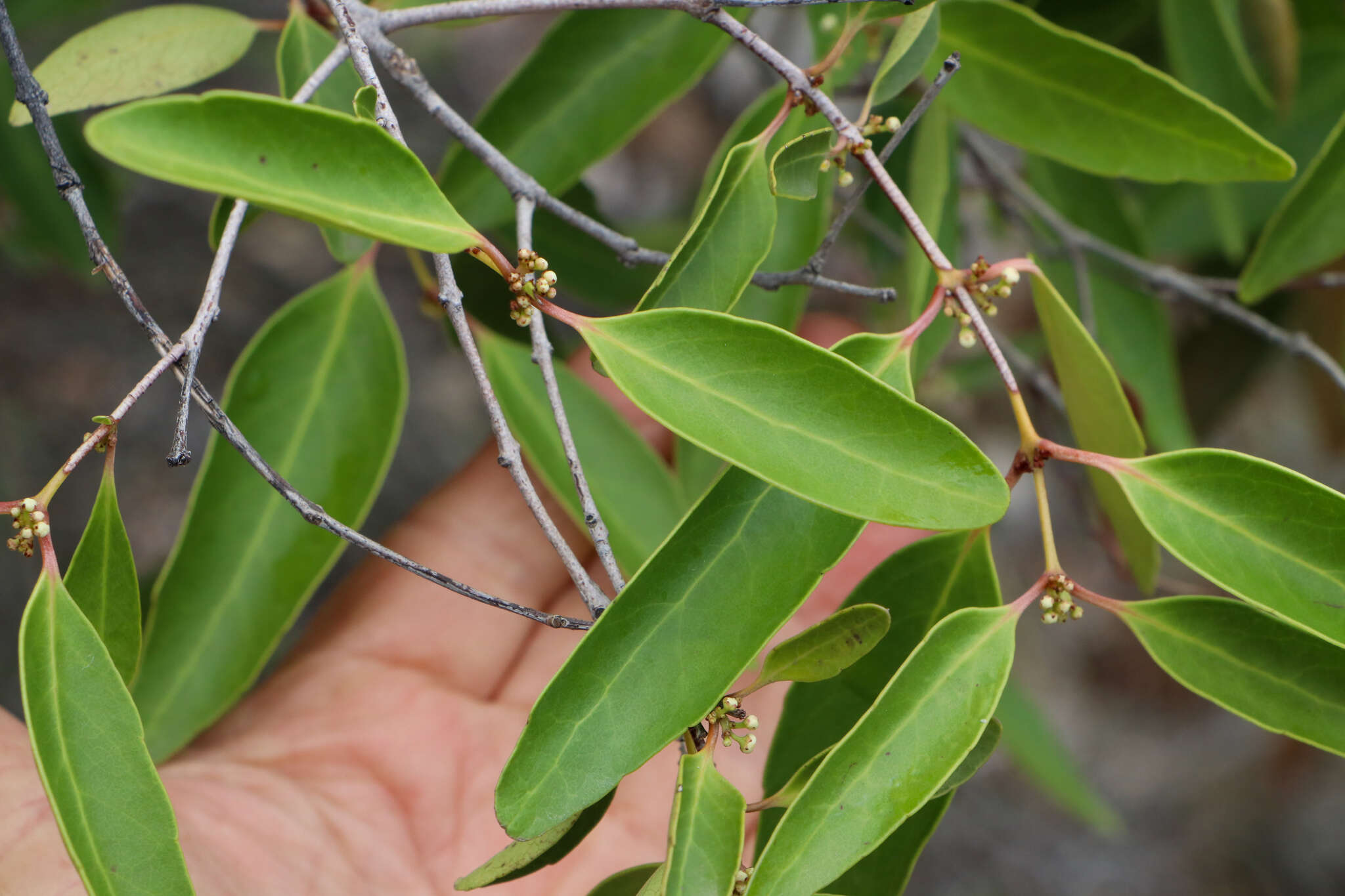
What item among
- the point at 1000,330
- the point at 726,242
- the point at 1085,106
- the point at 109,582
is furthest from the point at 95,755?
the point at 1000,330

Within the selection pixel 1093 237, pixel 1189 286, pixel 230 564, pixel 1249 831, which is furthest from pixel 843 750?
pixel 1249 831

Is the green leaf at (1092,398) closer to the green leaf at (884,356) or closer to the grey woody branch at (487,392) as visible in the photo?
the green leaf at (884,356)

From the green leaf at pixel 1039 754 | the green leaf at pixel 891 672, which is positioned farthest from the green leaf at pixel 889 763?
the green leaf at pixel 1039 754

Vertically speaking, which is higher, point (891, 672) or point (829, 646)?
point (829, 646)

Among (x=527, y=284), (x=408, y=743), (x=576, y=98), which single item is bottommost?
(x=408, y=743)

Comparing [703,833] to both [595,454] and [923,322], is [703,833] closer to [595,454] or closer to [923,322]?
[923,322]
